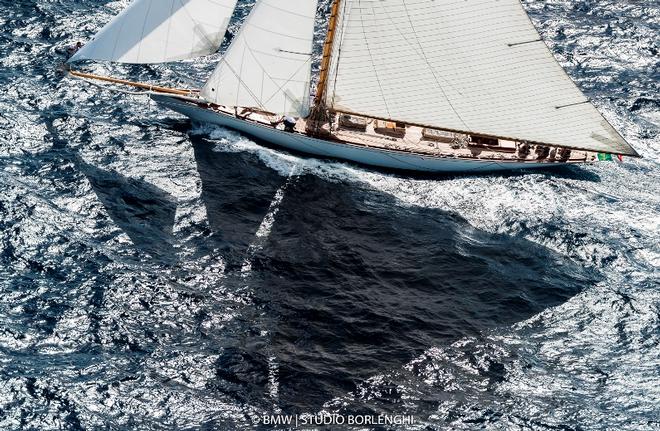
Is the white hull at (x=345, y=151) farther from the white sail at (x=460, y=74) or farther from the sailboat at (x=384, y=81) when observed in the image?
the white sail at (x=460, y=74)

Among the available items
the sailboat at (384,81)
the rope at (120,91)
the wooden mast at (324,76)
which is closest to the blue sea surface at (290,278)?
the rope at (120,91)

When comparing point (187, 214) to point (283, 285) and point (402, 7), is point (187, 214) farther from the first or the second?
point (402, 7)

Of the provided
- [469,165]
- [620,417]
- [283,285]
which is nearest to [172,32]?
[283,285]

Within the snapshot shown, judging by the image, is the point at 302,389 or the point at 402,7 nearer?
the point at 302,389

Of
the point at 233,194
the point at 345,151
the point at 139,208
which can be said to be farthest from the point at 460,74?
the point at 139,208

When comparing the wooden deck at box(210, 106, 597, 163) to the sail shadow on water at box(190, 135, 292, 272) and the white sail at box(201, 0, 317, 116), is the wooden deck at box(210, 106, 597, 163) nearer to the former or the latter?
the white sail at box(201, 0, 317, 116)

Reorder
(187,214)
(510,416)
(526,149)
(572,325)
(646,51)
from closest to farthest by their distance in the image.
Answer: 1. (510,416)
2. (572,325)
3. (187,214)
4. (526,149)
5. (646,51)

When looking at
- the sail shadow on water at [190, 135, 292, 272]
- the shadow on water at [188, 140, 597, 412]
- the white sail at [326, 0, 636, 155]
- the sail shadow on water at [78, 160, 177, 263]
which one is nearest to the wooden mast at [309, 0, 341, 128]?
the white sail at [326, 0, 636, 155]
